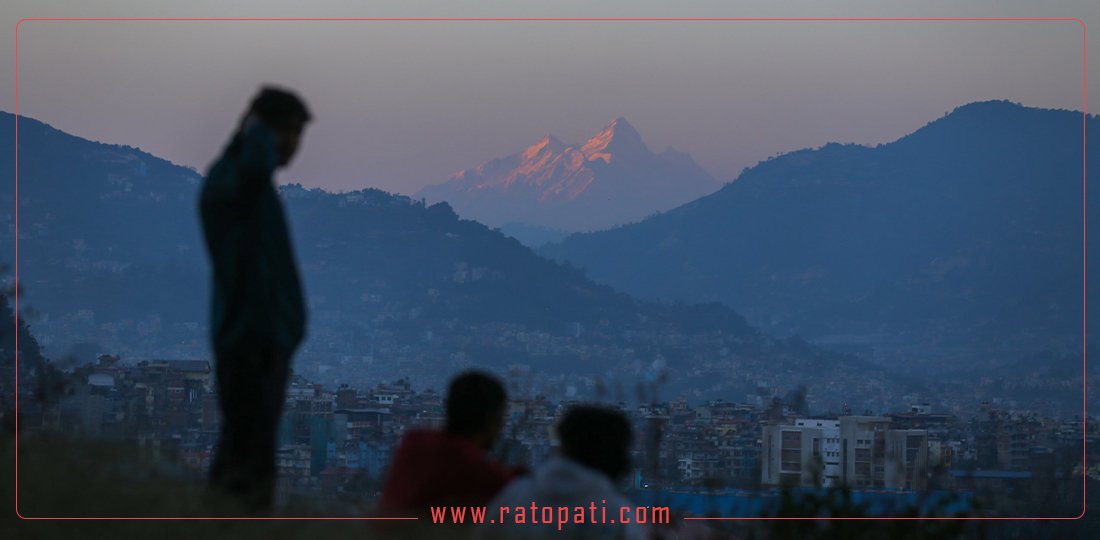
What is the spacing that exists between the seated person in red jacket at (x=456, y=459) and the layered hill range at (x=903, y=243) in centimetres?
8568

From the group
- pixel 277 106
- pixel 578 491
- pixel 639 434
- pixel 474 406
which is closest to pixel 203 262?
pixel 639 434

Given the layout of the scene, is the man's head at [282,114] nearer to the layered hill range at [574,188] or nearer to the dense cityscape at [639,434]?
the dense cityscape at [639,434]

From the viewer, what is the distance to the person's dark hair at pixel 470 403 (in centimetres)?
479

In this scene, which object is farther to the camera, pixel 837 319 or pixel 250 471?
pixel 837 319

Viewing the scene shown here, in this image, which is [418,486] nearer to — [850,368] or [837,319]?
[850,368]

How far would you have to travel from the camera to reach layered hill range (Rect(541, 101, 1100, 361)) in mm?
100250

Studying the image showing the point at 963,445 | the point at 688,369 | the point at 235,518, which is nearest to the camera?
the point at 235,518

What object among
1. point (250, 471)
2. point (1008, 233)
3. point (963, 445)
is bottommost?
point (963, 445)

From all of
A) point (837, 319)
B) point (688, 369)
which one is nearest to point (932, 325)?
point (837, 319)

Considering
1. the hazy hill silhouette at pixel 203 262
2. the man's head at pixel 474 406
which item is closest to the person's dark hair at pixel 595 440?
the man's head at pixel 474 406

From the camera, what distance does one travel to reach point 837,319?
10994cm

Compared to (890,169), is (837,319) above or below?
below

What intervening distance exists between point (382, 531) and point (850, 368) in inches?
3422

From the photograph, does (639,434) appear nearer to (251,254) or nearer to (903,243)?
(251,254)
